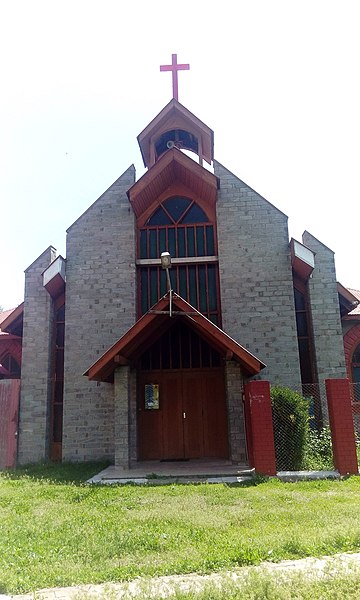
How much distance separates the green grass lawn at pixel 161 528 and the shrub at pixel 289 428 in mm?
1471

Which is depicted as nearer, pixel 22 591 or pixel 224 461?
pixel 22 591

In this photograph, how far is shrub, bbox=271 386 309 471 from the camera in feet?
35.3

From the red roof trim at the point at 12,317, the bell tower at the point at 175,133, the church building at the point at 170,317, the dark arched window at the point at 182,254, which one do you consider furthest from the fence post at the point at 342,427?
the red roof trim at the point at 12,317

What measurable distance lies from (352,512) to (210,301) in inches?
327

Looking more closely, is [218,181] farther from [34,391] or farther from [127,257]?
[34,391]

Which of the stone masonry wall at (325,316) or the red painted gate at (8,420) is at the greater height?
the stone masonry wall at (325,316)

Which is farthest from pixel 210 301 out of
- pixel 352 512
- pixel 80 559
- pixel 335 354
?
pixel 80 559

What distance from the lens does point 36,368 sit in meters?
14.1

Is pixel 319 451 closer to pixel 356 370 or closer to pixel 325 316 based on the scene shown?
pixel 325 316

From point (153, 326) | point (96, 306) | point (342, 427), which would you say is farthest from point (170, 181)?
point (342, 427)

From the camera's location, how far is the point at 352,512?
6828mm

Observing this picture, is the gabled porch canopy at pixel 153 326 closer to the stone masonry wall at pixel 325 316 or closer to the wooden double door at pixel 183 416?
the wooden double door at pixel 183 416

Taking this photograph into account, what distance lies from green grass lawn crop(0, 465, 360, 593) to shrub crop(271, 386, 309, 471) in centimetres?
147

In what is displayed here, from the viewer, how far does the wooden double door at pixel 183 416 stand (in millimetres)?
12961
